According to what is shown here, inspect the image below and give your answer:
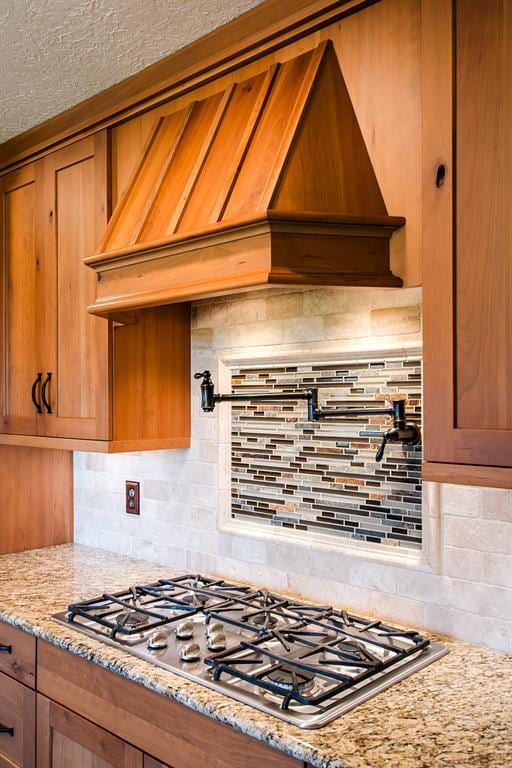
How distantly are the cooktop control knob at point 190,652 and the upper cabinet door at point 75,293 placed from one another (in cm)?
81

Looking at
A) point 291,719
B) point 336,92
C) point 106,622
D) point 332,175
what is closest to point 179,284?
point 332,175

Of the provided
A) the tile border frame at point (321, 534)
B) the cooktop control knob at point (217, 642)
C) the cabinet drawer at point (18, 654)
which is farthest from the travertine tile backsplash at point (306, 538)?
the cabinet drawer at point (18, 654)

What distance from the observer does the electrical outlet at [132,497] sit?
8.62 feet

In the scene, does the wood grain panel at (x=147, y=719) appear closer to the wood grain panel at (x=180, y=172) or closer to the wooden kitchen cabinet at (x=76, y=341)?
the wooden kitchen cabinet at (x=76, y=341)

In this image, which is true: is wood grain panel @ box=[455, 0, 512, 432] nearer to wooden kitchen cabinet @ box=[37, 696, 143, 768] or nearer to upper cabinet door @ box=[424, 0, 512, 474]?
upper cabinet door @ box=[424, 0, 512, 474]

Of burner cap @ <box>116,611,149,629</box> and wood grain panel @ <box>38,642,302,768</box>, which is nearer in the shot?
wood grain panel @ <box>38,642,302,768</box>

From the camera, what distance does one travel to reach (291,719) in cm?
131

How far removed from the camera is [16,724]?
6.48 ft

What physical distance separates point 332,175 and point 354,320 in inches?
18.8

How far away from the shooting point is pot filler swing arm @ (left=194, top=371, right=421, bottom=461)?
5.90ft

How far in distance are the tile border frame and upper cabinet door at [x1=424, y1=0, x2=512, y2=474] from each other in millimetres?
383

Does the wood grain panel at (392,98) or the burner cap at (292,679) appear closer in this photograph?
the burner cap at (292,679)

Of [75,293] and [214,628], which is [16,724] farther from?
[75,293]

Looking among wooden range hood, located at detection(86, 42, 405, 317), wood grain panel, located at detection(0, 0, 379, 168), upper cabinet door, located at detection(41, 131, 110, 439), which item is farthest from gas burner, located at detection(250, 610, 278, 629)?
wood grain panel, located at detection(0, 0, 379, 168)
